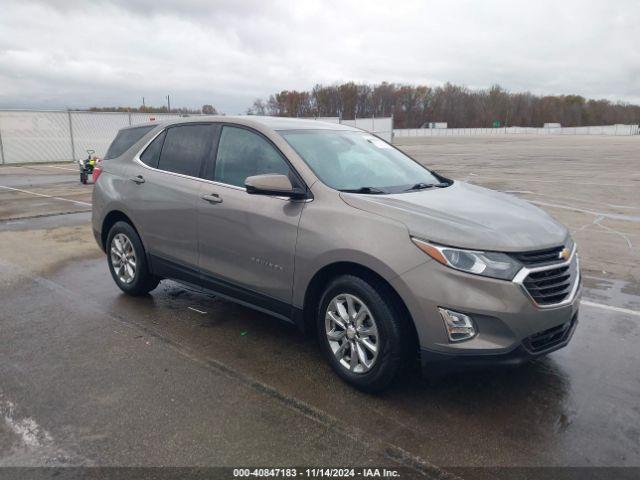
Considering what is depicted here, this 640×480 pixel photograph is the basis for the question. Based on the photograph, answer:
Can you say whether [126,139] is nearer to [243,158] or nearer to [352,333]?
[243,158]

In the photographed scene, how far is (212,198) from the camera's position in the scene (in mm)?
4188

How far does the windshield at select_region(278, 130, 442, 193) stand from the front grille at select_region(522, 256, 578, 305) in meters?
1.21

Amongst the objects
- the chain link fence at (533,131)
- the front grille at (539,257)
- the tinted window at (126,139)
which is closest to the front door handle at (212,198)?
the tinted window at (126,139)

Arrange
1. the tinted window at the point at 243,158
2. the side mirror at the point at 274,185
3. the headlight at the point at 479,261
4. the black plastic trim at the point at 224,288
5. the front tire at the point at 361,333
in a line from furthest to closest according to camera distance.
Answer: the tinted window at the point at 243,158, the black plastic trim at the point at 224,288, the side mirror at the point at 274,185, the front tire at the point at 361,333, the headlight at the point at 479,261

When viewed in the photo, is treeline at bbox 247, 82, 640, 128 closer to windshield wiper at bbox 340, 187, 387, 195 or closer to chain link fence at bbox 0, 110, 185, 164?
chain link fence at bbox 0, 110, 185, 164

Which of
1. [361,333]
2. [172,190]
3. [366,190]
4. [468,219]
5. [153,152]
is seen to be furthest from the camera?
[153,152]

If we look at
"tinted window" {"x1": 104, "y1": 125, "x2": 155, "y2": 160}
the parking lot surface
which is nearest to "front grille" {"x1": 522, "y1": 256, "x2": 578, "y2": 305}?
the parking lot surface

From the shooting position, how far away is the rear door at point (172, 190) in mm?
4457

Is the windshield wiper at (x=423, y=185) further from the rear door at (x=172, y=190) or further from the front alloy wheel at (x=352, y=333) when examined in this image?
the rear door at (x=172, y=190)

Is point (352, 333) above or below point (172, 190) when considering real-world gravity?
below

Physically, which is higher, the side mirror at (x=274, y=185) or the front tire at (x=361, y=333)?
the side mirror at (x=274, y=185)

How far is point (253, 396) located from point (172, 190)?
209 centimetres

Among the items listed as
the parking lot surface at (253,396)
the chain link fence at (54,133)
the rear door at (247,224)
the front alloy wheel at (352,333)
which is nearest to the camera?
the parking lot surface at (253,396)

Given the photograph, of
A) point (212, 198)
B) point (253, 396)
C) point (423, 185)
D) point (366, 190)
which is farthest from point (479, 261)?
point (212, 198)
